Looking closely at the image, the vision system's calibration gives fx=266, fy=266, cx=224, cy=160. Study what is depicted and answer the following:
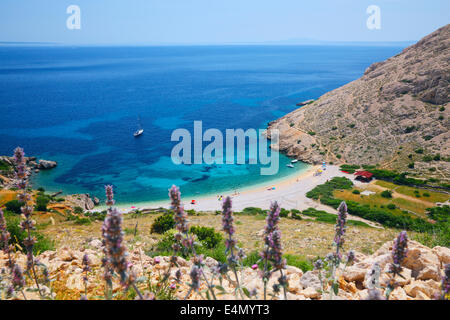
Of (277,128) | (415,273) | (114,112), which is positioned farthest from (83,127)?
(415,273)

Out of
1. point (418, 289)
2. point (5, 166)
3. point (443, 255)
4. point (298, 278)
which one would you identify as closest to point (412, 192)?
point (443, 255)

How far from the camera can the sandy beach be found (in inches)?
1686

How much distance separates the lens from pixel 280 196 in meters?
46.4

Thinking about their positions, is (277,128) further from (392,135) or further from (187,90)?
(187,90)

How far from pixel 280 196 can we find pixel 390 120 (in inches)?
1521

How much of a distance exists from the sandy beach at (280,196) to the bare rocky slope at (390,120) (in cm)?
863

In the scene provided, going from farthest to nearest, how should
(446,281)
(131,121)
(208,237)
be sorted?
1. (131,121)
2. (208,237)
3. (446,281)

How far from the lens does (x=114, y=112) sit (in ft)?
331

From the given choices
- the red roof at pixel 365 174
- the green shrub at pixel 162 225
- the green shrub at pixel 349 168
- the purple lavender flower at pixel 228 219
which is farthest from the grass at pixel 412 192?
the purple lavender flower at pixel 228 219

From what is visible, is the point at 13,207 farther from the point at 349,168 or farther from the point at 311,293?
the point at 349,168

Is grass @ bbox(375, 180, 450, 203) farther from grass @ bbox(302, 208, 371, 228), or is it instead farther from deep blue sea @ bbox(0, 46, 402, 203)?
deep blue sea @ bbox(0, 46, 402, 203)

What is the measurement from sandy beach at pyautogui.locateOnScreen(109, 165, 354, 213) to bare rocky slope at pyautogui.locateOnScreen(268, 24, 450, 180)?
8.63 meters

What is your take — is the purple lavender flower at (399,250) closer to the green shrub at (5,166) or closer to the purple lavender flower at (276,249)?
the purple lavender flower at (276,249)
